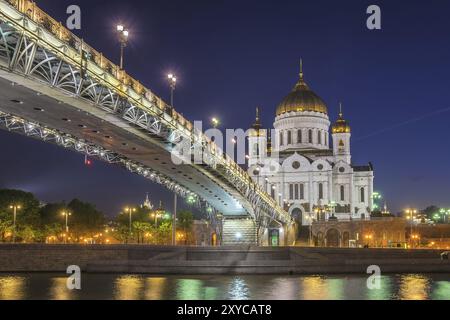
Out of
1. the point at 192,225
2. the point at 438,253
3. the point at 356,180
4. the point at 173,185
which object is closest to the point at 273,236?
the point at 192,225

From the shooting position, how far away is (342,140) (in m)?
132

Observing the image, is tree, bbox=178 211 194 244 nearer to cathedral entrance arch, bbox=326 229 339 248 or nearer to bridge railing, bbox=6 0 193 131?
cathedral entrance arch, bbox=326 229 339 248

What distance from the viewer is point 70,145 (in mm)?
43062

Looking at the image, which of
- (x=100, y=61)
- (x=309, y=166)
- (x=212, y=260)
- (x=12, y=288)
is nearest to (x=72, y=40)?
(x=100, y=61)

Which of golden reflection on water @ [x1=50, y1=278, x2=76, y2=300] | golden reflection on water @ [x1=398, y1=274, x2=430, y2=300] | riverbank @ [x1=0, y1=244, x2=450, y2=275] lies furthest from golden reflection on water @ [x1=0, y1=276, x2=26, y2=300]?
golden reflection on water @ [x1=398, y1=274, x2=430, y2=300]

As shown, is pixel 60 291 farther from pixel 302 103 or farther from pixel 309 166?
pixel 302 103

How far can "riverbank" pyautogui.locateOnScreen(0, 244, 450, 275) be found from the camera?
46938 mm

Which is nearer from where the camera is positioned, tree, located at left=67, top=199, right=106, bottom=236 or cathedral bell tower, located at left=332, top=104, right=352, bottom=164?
tree, located at left=67, top=199, right=106, bottom=236

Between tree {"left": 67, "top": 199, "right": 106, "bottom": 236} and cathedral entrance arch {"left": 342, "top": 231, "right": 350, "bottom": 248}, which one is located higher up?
tree {"left": 67, "top": 199, "right": 106, "bottom": 236}

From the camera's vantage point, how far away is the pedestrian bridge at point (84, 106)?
2498 centimetres

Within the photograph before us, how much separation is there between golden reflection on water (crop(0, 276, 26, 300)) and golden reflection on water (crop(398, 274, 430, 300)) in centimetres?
1956

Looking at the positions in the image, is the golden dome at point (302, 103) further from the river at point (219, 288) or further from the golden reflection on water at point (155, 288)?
the golden reflection on water at point (155, 288)
